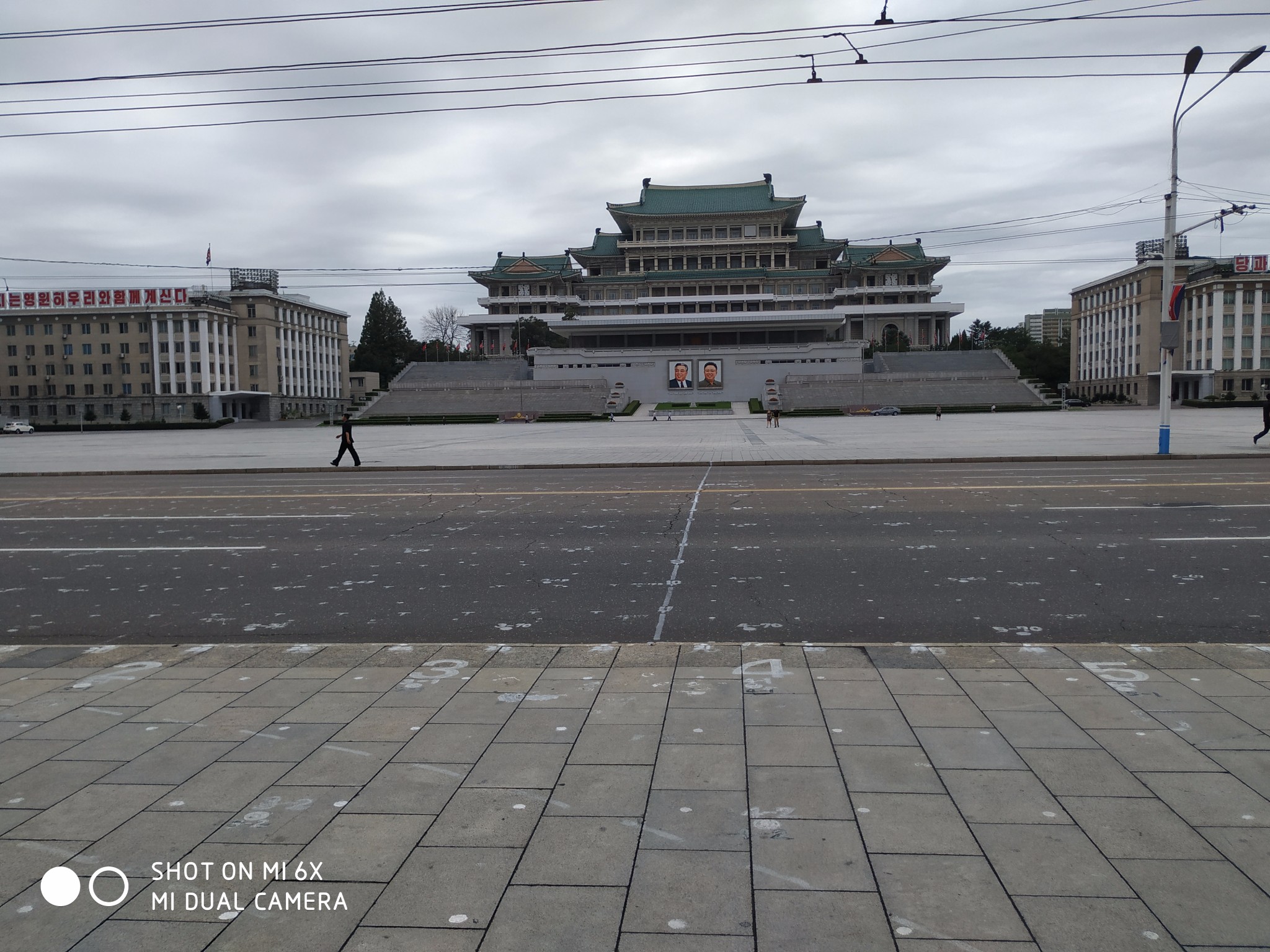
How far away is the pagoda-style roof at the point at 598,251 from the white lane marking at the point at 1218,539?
8928 cm

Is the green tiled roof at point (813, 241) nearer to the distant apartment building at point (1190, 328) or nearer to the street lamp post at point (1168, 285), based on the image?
the distant apartment building at point (1190, 328)

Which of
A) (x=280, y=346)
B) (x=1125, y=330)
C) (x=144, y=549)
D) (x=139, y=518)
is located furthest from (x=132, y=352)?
(x=1125, y=330)

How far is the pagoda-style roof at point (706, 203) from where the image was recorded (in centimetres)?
9062

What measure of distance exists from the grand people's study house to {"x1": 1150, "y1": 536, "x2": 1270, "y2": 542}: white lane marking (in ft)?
235

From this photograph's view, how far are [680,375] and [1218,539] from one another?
6842cm

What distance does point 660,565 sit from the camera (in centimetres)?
850

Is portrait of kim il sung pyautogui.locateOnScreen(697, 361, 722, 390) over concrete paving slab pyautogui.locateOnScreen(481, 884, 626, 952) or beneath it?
over

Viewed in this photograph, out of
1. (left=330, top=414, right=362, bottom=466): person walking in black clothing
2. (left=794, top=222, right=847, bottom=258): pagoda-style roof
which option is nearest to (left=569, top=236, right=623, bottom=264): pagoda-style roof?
(left=794, top=222, right=847, bottom=258): pagoda-style roof

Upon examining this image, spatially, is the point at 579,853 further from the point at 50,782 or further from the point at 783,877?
the point at 50,782

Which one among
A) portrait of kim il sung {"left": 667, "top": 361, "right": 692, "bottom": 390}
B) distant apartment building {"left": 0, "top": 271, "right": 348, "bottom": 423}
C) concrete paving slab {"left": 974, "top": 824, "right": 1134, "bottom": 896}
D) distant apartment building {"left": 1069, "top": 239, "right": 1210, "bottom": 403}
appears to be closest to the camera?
concrete paving slab {"left": 974, "top": 824, "right": 1134, "bottom": 896}

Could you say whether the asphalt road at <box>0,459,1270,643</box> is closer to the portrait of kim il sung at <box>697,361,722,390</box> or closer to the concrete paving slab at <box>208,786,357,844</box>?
the concrete paving slab at <box>208,786,357,844</box>

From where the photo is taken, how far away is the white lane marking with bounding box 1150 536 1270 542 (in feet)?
29.8

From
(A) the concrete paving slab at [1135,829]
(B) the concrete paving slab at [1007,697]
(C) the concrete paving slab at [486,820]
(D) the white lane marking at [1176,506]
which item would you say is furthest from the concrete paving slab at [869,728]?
(D) the white lane marking at [1176,506]

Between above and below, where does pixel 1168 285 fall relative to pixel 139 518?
above
